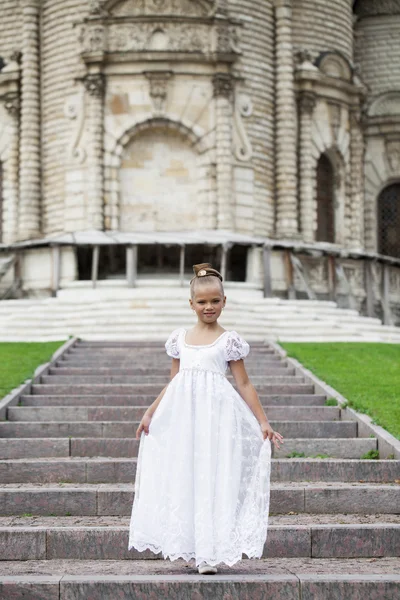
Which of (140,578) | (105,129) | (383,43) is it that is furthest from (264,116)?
(140,578)

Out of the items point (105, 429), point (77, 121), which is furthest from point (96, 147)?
point (105, 429)

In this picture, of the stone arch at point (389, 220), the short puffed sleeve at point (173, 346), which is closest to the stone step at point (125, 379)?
the short puffed sleeve at point (173, 346)

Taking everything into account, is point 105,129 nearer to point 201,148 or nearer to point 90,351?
point 201,148

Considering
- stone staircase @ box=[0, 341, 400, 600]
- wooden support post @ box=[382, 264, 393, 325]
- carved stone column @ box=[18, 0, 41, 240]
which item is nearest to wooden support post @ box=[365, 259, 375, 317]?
wooden support post @ box=[382, 264, 393, 325]

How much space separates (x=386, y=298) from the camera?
1319 inches

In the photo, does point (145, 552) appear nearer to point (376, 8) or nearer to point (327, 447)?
point (327, 447)

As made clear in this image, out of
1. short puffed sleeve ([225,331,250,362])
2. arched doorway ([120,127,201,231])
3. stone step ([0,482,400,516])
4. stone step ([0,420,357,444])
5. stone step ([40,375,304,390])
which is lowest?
stone step ([0,482,400,516])

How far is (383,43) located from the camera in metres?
40.1

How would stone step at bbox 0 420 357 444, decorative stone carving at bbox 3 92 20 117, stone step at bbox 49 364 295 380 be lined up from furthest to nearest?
1. decorative stone carving at bbox 3 92 20 117
2. stone step at bbox 49 364 295 380
3. stone step at bbox 0 420 357 444

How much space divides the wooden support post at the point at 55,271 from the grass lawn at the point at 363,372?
10884 mm

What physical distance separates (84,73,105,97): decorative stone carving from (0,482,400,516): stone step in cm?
2507

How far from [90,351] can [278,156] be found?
17.2 meters

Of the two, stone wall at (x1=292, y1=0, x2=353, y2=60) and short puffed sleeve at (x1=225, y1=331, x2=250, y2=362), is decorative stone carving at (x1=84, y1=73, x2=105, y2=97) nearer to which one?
stone wall at (x1=292, y1=0, x2=353, y2=60)

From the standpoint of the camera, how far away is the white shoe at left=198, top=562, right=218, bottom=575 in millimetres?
6609
